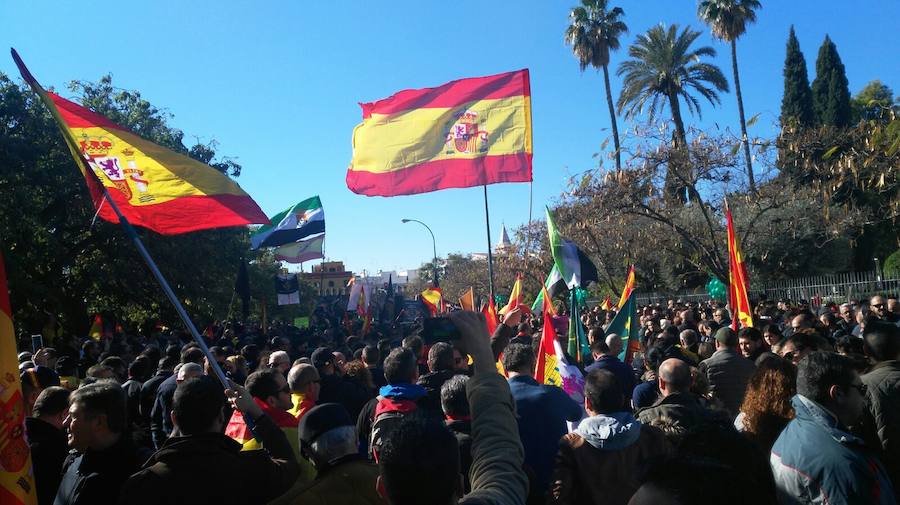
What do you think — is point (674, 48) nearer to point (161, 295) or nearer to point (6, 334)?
point (161, 295)

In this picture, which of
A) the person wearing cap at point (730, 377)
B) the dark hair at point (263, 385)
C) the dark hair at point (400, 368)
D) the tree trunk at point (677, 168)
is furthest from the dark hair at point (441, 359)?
the tree trunk at point (677, 168)

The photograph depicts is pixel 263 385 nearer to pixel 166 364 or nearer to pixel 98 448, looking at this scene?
pixel 98 448

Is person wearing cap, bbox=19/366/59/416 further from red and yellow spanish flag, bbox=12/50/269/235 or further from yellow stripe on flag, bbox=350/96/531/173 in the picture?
yellow stripe on flag, bbox=350/96/531/173

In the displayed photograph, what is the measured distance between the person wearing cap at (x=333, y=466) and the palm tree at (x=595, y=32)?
42.7 m

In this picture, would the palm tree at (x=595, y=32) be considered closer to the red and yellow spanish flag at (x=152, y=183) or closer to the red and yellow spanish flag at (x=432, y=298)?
the red and yellow spanish flag at (x=432, y=298)

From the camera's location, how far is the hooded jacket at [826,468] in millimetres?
2770

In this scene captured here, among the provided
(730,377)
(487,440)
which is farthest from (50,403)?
(730,377)

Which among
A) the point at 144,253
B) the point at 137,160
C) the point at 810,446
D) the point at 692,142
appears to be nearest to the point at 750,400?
the point at 810,446

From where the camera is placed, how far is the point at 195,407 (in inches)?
124

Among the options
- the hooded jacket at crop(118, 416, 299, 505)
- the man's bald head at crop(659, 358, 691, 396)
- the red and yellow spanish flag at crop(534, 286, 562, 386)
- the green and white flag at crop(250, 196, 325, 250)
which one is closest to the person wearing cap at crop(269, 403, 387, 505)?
the hooded jacket at crop(118, 416, 299, 505)

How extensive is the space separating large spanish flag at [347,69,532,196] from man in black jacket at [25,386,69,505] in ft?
16.7

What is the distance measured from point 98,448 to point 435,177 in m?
6.11

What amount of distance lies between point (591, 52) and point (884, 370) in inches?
1661

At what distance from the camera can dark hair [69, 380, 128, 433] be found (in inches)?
135
